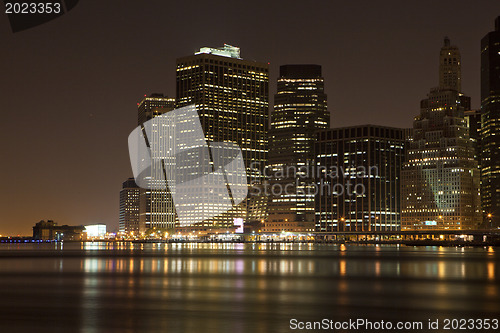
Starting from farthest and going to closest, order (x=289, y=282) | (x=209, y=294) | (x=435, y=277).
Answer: (x=435, y=277)
(x=289, y=282)
(x=209, y=294)

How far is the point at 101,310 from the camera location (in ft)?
156

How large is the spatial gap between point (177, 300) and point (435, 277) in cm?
3586

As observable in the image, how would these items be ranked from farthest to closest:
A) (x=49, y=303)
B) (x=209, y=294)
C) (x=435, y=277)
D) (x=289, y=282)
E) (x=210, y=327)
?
(x=435, y=277) < (x=289, y=282) < (x=209, y=294) < (x=49, y=303) < (x=210, y=327)

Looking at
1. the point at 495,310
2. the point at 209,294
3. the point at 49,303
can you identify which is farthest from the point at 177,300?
the point at 495,310

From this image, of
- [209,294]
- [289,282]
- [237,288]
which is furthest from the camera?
[289,282]

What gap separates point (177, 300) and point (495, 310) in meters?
22.0

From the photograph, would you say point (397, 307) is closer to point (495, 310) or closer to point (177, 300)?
Answer: point (495, 310)

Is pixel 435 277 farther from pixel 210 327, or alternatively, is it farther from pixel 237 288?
pixel 210 327

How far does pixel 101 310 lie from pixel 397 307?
65.0 feet

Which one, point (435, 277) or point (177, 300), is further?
point (435, 277)

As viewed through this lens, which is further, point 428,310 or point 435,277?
point 435,277

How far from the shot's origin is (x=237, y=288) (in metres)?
62.8

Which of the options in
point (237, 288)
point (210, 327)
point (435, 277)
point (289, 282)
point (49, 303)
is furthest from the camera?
point (435, 277)

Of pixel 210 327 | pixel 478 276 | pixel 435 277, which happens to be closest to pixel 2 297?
pixel 210 327
